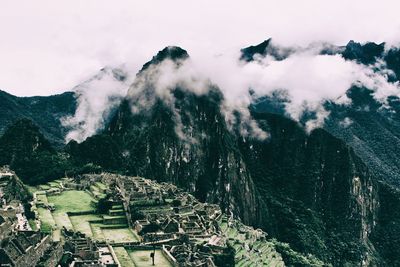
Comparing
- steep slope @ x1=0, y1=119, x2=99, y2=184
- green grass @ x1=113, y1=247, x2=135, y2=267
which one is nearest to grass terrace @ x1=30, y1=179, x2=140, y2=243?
green grass @ x1=113, y1=247, x2=135, y2=267

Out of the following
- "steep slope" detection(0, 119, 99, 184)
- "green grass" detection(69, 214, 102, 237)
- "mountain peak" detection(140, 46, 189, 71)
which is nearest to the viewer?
"green grass" detection(69, 214, 102, 237)

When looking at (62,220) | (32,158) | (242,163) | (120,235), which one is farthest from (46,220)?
(242,163)

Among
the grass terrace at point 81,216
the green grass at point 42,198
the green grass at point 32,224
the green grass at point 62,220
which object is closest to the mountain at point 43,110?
the grass terrace at point 81,216

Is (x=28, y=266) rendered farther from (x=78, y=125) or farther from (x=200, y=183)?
(x=78, y=125)

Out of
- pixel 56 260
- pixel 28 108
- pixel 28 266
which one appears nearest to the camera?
pixel 28 266

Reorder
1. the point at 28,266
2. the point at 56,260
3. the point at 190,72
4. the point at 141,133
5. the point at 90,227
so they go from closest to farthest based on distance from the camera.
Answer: the point at 28,266 < the point at 56,260 < the point at 90,227 < the point at 141,133 < the point at 190,72

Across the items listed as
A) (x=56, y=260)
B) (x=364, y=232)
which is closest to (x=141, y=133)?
(x=364, y=232)

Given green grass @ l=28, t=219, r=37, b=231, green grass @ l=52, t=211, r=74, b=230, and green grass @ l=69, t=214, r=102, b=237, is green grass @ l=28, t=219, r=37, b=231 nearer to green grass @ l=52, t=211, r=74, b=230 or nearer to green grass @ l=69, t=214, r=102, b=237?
green grass @ l=52, t=211, r=74, b=230
